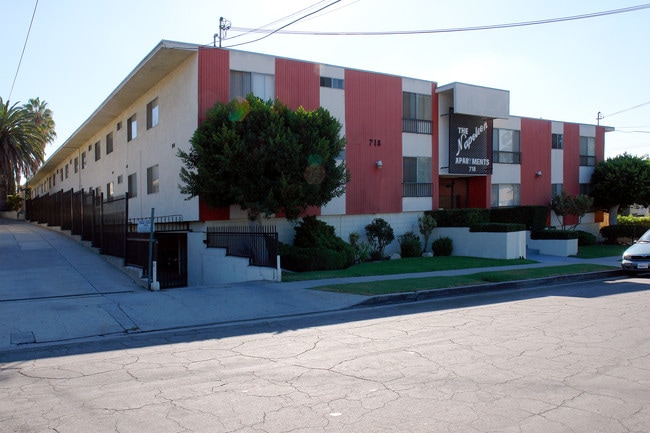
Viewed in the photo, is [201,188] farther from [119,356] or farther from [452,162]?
[452,162]

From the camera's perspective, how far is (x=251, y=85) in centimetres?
1980

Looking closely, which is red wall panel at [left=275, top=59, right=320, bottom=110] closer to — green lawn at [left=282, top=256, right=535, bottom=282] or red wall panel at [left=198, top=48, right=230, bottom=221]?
red wall panel at [left=198, top=48, right=230, bottom=221]

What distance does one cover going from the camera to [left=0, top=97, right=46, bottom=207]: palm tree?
37500 mm

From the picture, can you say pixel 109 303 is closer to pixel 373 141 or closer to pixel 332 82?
pixel 332 82

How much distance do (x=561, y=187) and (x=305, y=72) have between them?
18594 millimetres

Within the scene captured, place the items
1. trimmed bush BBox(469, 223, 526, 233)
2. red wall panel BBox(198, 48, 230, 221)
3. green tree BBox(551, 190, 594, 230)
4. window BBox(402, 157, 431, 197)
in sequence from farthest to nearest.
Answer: green tree BBox(551, 190, 594, 230) → window BBox(402, 157, 431, 197) → trimmed bush BBox(469, 223, 526, 233) → red wall panel BBox(198, 48, 230, 221)

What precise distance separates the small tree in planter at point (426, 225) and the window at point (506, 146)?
6.44 metres

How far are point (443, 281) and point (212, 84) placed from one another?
10.7m

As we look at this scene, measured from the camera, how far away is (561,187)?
31.5m

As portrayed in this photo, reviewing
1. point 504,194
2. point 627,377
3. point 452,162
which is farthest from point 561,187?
point 627,377

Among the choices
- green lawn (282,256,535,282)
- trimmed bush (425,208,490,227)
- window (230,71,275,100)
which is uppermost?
window (230,71,275,100)

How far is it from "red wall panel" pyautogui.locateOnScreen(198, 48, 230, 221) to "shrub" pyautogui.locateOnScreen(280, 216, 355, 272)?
2796 millimetres

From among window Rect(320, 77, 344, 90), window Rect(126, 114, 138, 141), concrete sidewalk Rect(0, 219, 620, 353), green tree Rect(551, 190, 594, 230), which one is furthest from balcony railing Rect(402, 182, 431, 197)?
window Rect(126, 114, 138, 141)

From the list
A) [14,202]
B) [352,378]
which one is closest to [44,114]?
[14,202]
